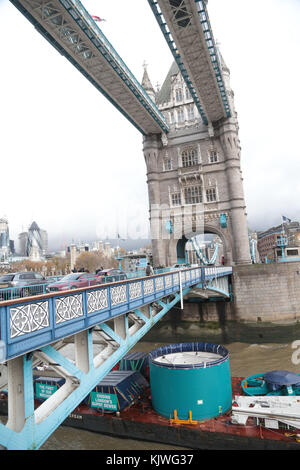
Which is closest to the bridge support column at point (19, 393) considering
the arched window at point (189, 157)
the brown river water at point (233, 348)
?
the brown river water at point (233, 348)

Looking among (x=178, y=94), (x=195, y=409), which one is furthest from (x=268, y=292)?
(x=178, y=94)

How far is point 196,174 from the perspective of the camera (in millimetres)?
39719

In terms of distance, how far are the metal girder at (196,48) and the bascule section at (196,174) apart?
17cm

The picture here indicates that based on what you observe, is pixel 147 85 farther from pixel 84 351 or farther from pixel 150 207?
pixel 84 351

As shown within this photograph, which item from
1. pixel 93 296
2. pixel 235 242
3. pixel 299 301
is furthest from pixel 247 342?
pixel 93 296

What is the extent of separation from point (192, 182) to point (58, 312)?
35.9m

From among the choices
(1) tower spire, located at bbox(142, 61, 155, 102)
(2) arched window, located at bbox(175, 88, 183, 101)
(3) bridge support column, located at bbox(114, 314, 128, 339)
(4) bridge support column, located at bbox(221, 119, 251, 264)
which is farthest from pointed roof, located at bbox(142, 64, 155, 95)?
(3) bridge support column, located at bbox(114, 314, 128, 339)

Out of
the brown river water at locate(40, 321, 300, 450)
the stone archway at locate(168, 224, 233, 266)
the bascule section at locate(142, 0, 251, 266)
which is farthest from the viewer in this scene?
the stone archway at locate(168, 224, 233, 266)

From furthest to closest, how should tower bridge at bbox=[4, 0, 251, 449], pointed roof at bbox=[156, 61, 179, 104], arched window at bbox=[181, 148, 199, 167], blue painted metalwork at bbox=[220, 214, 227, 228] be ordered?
pointed roof at bbox=[156, 61, 179, 104] < arched window at bbox=[181, 148, 199, 167] < blue painted metalwork at bbox=[220, 214, 227, 228] < tower bridge at bbox=[4, 0, 251, 449]

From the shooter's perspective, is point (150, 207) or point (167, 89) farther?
point (167, 89)

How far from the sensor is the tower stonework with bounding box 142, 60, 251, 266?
37.9 m

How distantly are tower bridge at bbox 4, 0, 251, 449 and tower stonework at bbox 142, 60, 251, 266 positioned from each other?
5.2 inches

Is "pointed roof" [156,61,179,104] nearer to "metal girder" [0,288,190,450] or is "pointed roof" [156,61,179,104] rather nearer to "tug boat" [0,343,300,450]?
"tug boat" [0,343,300,450]
